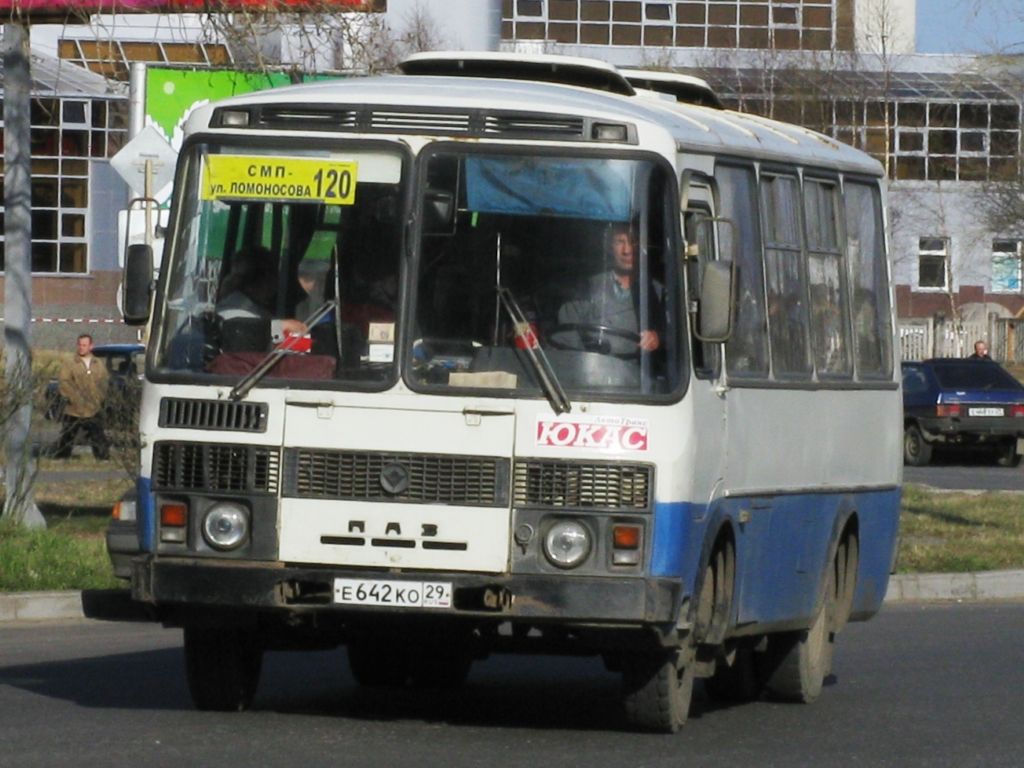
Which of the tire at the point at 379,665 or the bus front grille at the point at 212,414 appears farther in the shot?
the tire at the point at 379,665

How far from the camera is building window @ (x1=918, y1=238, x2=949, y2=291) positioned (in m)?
64.4

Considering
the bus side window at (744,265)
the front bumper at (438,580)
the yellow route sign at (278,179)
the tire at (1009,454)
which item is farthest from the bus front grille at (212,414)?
the tire at (1009,454)

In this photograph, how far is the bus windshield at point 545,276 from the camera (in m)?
8.60

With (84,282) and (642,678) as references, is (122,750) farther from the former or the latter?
(84,282)

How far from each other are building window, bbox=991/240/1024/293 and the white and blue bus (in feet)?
180

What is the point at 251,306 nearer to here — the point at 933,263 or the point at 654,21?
the point at 933,263

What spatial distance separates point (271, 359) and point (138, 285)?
28.0 inches

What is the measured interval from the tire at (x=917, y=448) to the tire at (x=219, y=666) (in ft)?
78.3

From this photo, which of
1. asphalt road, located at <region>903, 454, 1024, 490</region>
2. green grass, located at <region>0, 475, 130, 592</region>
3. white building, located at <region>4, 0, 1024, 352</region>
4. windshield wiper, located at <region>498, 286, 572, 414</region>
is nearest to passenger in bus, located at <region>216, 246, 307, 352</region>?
windshield wiper, located at <region>498, 286, 572, 414</region>

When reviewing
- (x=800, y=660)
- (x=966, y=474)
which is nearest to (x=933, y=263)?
(x=966, y=474)

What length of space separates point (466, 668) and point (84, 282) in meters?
46.0

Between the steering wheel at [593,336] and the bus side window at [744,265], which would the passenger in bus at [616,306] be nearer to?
the steering wheel at [593,336]

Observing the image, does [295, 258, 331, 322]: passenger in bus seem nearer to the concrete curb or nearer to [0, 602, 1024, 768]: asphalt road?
[0, 602, 1024, 768]: asphalt road

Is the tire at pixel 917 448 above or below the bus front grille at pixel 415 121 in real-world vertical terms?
below
